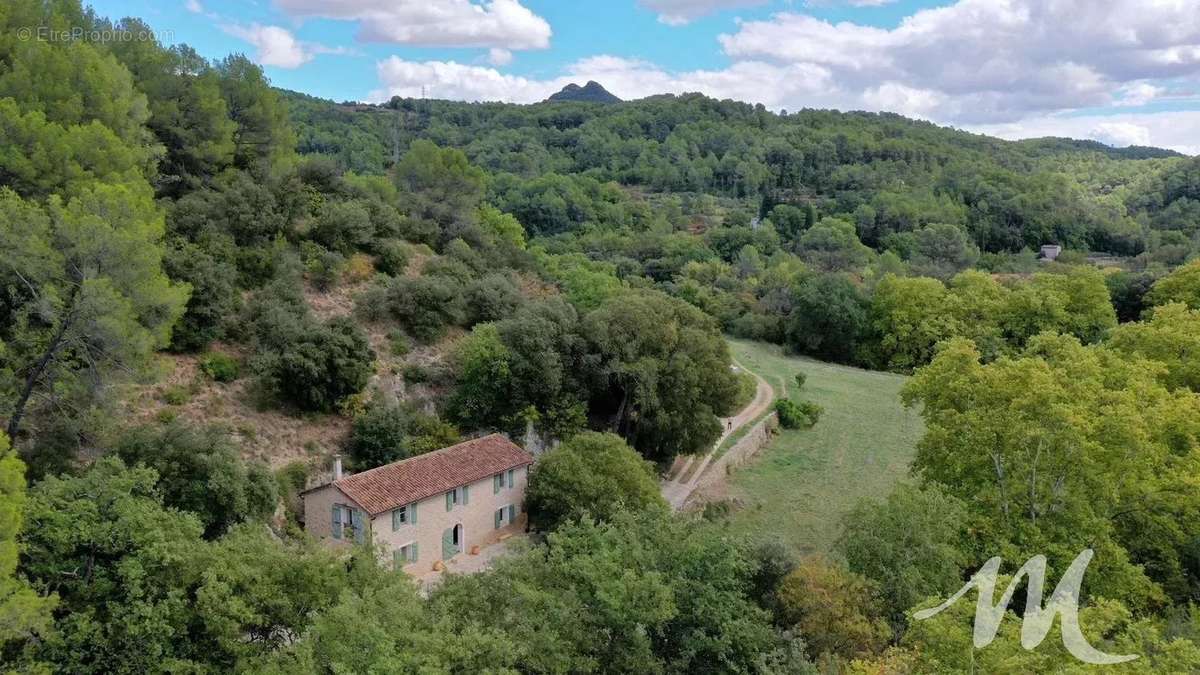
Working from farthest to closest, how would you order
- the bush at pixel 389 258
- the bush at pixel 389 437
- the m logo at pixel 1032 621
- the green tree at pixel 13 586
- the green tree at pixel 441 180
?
the green tree at pixel 441 180, the bush at pixel 389 258, the bush at pixel 389 437, the green tree at pixel 13 586, the m logo at pixel 1032 621

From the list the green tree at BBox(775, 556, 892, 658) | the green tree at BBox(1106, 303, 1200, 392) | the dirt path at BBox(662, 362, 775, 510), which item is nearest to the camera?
the green tree at BBox(775, 556, 892, 658)

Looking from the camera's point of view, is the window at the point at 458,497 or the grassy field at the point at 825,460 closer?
the window at the point at 458,497

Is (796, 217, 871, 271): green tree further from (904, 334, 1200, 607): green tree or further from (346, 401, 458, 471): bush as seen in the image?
(346, 401, 458, 471): bush

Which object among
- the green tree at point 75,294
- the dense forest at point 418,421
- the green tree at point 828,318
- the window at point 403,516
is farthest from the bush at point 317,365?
the green tree at point 828,318

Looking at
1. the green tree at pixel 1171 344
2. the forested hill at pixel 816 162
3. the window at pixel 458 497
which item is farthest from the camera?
the forested hill at pixel 816 162

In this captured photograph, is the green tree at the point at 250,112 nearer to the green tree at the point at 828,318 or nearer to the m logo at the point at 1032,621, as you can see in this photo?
the m logo at the point at 1032,621

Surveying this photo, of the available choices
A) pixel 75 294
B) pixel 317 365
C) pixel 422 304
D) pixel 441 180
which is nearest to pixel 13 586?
pixel 75 294

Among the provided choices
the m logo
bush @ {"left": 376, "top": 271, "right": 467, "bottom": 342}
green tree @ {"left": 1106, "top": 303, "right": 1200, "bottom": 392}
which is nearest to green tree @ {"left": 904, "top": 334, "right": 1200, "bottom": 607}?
the m logo
